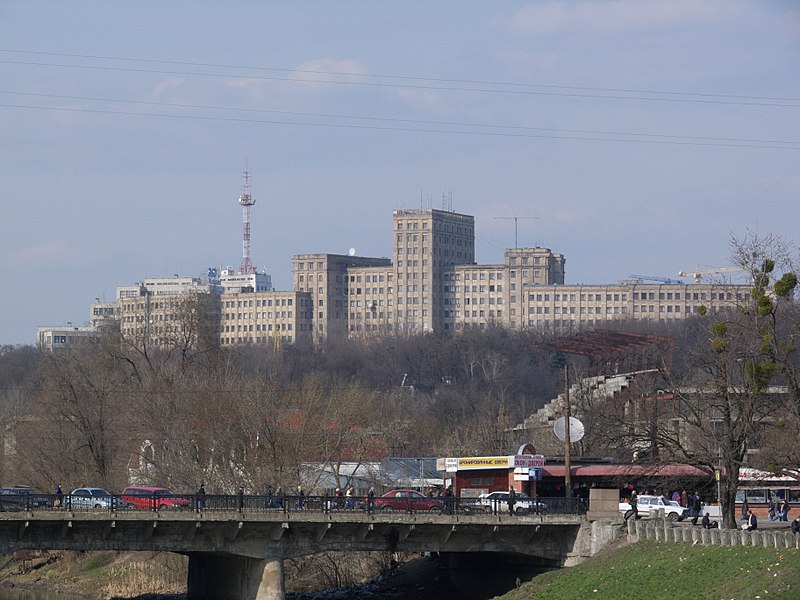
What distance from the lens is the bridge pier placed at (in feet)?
185

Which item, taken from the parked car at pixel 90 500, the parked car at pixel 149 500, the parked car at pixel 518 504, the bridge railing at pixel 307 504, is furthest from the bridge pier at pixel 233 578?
the parked car at pixel 518 504

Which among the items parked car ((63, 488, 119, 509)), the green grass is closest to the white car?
the green grass

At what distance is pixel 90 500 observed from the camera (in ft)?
200

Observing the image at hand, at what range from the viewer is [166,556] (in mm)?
72562

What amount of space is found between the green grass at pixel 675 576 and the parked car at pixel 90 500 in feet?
51.3

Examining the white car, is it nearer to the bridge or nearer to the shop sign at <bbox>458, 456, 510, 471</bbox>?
the bridge

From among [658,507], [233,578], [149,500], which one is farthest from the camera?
[658,507]

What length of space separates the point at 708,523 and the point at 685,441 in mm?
24450

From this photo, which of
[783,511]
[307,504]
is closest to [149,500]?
[307,504]

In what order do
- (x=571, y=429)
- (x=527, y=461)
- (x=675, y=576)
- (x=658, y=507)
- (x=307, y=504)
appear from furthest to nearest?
(x=527, y=461)
(x=571, y=429)
(x=658, y=507)
(x=307, y=504)
(x=675, y=576)

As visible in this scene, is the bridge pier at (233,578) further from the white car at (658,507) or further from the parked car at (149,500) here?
the white car at (658,507)

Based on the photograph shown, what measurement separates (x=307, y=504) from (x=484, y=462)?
53.4ft

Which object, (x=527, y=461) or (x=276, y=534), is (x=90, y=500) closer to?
(x=276, y=534)

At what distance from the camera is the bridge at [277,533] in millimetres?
53250
